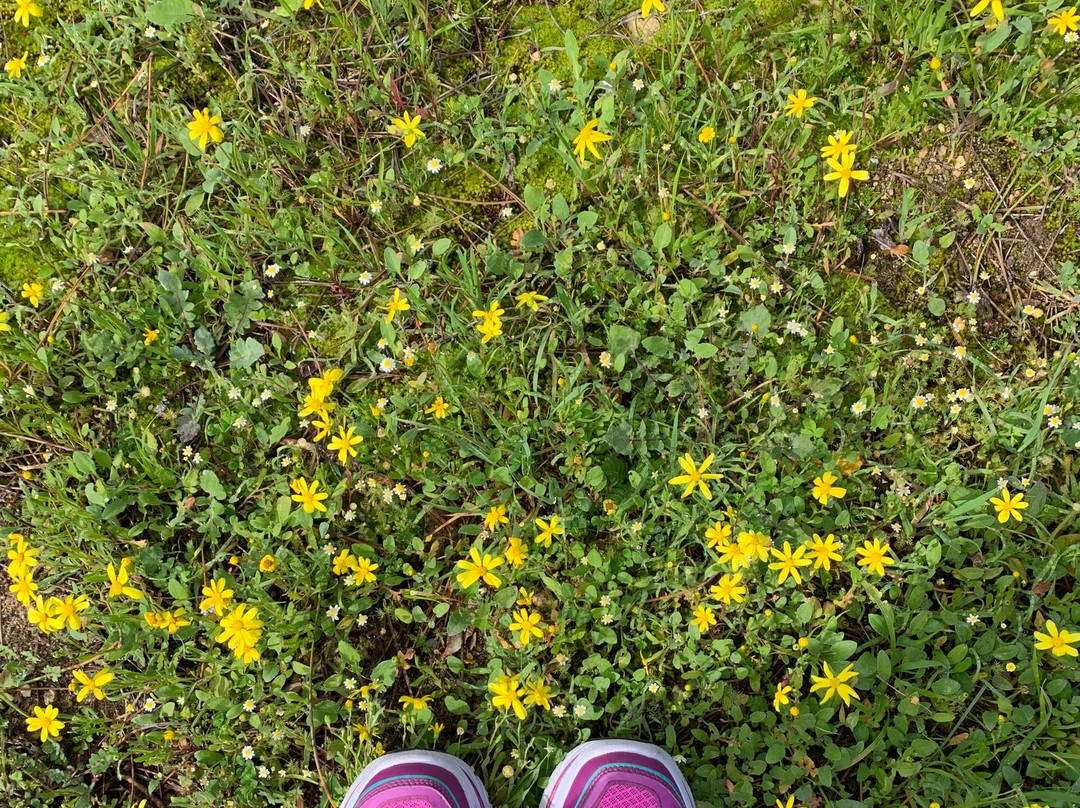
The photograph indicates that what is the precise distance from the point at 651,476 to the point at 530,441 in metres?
0.46

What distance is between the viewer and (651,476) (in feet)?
8.02

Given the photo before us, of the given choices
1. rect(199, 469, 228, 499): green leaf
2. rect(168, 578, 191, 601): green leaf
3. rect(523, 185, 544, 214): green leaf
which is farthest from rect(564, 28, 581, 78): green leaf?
rect(168, 578, 191, 601): green leaf

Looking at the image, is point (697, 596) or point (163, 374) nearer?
point (697, 596)

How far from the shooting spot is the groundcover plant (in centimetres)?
238

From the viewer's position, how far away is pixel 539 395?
2.43 m

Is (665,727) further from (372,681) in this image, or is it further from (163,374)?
(163,374)

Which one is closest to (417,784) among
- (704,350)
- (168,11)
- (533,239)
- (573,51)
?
(704,350)

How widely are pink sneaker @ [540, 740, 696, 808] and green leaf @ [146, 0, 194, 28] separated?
319 centimetres

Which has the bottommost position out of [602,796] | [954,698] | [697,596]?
[954,698]

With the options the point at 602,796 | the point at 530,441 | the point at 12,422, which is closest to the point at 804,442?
the point at 530,441

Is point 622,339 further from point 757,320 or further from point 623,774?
point 623,774

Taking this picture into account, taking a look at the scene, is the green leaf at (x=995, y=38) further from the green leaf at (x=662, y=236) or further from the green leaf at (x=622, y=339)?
the green leaf at (x=622, y=339)

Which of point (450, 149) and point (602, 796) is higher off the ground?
point (450, 149)

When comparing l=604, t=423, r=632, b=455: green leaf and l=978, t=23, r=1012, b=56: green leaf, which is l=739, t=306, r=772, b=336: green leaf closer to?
l=604, t=423, r=632, b=455: green leaf
